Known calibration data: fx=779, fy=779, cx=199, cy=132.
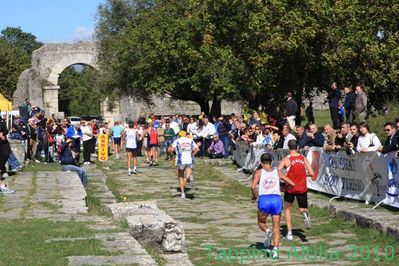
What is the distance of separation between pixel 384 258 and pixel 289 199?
2.30m

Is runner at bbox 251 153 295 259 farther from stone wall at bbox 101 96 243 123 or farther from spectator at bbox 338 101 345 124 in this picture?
stone wall at bbox 101 96 243 123

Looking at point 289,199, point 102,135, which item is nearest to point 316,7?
point 102,135

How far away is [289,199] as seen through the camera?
39.6 ft

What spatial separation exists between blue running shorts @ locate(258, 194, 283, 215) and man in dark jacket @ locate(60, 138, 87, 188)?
27.1 ft

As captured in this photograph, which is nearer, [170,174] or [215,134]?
[170,174]

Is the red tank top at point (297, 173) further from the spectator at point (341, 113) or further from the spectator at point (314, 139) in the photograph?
the spectator at point (341, 113)

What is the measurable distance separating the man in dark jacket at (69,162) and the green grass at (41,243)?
6628mm

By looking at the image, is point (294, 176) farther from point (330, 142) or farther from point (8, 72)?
point (8, 72)

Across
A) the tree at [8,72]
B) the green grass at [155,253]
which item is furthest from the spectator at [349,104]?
the tree at [8,72]

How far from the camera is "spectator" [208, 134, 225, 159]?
90.1ft

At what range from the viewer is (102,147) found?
2955cm

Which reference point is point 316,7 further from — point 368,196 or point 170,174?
point 368,196

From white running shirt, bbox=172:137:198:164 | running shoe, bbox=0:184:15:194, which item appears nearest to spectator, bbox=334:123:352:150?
white running shirt, bbox=172:137:198:164

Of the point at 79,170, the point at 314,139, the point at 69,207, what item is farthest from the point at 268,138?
the point at 69,207
